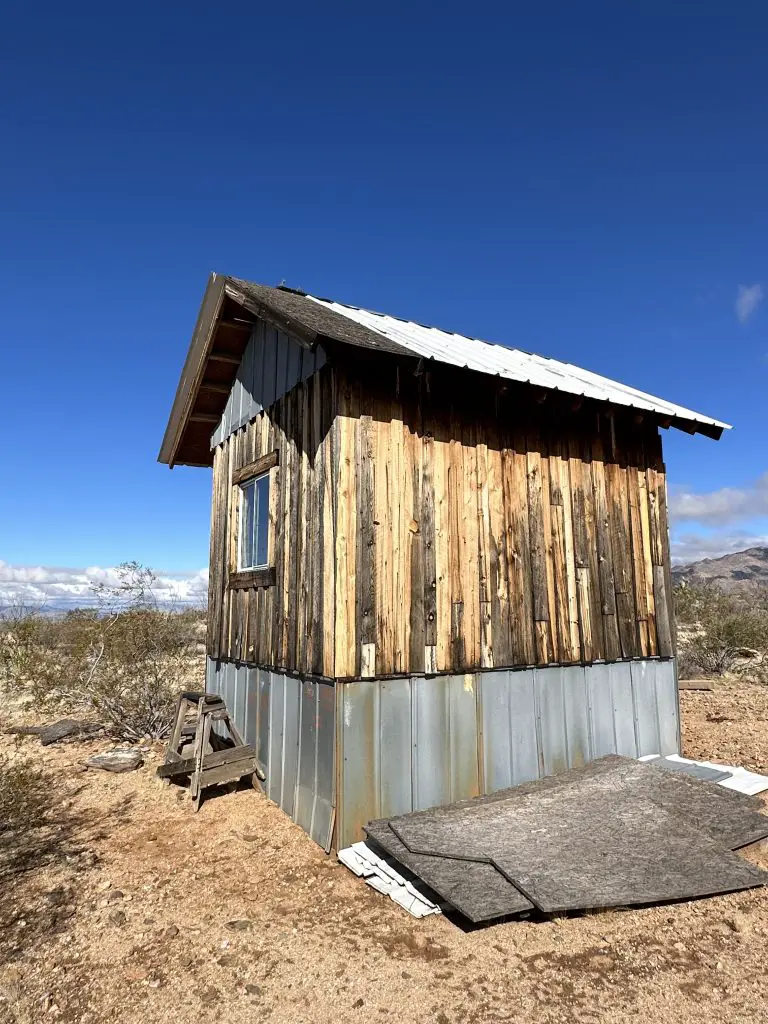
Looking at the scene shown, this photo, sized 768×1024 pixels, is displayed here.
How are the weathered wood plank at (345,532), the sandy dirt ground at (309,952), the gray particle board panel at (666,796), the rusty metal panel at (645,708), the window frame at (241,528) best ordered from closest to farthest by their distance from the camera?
the sandy dirt ground at (309,952), the gray particle board panel at (666,796), the weathered wood plank at (345,532), the window frame at (241,528), the rusty metal panel at (645,708)

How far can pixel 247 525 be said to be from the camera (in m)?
8.99

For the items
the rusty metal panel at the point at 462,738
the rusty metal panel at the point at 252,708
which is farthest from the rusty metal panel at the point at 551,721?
the rusty metal panel at the point at 252,708

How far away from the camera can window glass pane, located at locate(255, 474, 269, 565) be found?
830 cm

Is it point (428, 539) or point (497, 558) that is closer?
point (428, 539)

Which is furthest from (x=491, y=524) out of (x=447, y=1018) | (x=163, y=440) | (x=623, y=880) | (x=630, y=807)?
(x=163, y=440)

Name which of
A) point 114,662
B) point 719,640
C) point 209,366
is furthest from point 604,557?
point 719,640

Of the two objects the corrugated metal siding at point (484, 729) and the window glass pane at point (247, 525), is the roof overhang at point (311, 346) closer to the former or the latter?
the window glass pane at point (247, 525)

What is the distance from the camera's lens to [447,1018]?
357cm

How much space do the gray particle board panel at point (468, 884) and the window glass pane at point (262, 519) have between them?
412cm

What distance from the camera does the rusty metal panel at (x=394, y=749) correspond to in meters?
6.02

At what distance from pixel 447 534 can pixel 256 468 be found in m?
3.04

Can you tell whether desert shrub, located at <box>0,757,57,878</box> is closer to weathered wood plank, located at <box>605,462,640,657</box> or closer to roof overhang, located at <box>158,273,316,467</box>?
roof overhang, located at <box>158,273,316,467</box>

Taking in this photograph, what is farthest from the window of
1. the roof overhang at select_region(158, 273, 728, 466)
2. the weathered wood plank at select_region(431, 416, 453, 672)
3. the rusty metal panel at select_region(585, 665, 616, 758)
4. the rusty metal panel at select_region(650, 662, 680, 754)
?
the rusty metal panel at select_region(650, 662, 680, 754)

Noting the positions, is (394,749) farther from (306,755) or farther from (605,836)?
(605,836)
